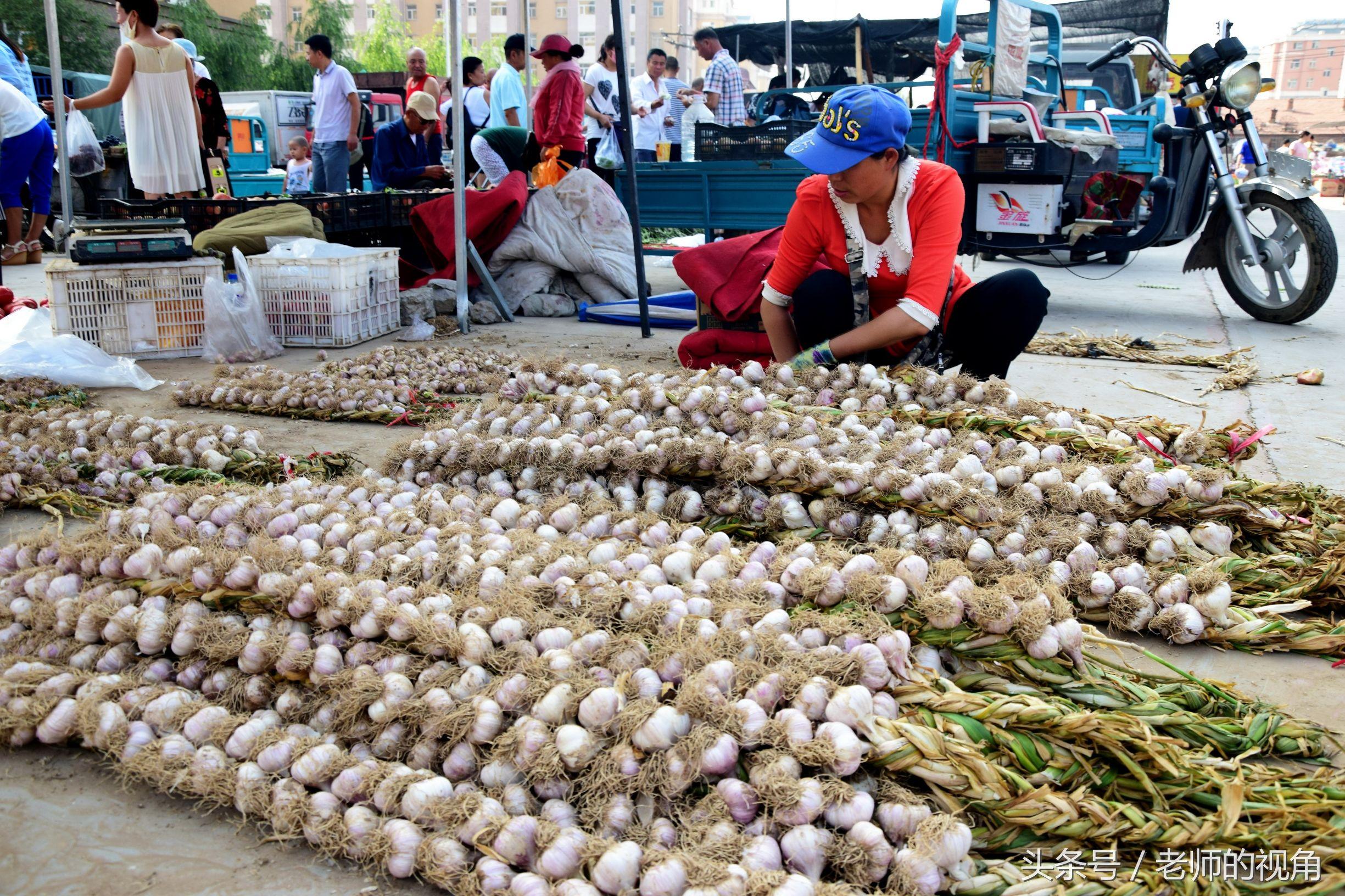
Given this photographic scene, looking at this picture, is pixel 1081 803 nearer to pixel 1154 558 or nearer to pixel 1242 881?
pixel 1242 881

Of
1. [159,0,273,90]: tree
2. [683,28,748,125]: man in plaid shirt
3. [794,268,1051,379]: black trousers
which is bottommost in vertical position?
[794,268,1051,379]: black trousers

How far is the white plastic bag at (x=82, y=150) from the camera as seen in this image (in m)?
8.17

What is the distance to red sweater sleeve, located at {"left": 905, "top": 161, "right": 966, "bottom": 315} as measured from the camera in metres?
2.73

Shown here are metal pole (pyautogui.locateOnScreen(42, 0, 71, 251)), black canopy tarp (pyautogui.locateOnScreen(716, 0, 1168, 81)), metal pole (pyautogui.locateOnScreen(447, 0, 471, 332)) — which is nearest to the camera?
metal pole (pyautogui.locateOnScreen(447, 0, 471, 332))

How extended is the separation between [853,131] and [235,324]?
3029 mm

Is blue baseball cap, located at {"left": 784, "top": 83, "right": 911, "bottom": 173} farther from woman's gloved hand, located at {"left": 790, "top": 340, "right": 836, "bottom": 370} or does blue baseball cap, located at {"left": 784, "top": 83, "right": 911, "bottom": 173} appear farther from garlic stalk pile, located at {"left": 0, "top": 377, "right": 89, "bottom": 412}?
garlic stalk pile, located at {"left": 0, "top": 377, "right": 89, "bottom": 412}

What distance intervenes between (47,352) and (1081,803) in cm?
392

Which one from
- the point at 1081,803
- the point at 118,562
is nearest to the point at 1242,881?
the point at 1081,803

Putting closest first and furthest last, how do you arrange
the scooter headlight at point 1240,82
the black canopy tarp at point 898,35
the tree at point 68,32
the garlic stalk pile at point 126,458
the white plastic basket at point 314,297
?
→ the garlic stalk pile at point 126,458 < the white plastic basket at point 314,297 < the scooter headlight at point 1240,82 < the black canopy tarp at point 898,35 < the tree at point 68,32

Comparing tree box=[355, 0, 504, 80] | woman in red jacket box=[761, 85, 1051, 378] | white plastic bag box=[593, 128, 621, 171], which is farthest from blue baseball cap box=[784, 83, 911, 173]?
tree box=[355, 0, 504, 80]

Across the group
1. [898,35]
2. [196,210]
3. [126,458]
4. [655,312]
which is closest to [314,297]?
[196,210]

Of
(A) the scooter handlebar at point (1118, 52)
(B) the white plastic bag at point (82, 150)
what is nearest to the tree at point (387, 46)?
(B) the white plastic bag at point (82, 150)

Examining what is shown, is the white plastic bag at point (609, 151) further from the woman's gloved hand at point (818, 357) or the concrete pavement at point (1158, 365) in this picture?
the woman's gloved hand at point (818, 357)

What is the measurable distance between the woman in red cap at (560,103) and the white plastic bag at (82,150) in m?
4.27
